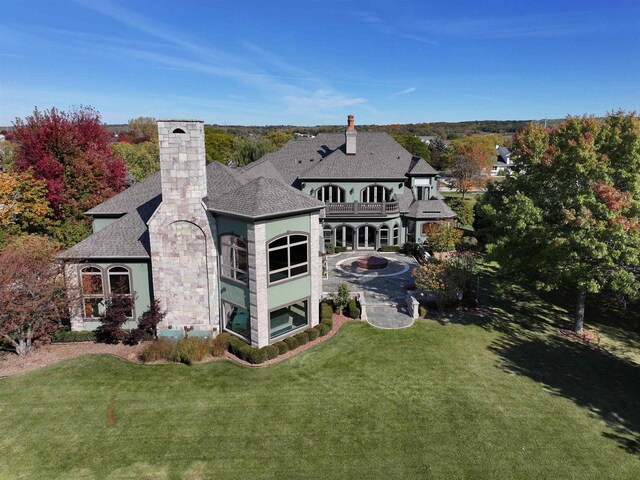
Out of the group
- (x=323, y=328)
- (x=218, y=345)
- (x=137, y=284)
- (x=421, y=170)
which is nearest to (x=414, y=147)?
(x=421, y=170)

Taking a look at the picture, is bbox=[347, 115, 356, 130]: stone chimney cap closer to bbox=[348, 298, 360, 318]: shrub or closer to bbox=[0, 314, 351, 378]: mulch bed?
bbox=[348, 298, 360, 318]: shrub

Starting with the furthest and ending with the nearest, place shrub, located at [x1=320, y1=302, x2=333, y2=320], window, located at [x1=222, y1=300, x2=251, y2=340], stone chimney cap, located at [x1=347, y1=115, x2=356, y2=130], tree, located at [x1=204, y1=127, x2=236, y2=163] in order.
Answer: tree, located at [x1=204, y1=127, x2=236, y2=163]
stone chimney cap, located at [x1=347, y1=115, x2=356, y2=130]
shrub, located at [x1=320, y1=302, x2=333, y2=320]
window, located at [x1=222, y1=300, x2=251, y2=340]

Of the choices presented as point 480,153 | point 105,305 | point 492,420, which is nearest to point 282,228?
point 105,305

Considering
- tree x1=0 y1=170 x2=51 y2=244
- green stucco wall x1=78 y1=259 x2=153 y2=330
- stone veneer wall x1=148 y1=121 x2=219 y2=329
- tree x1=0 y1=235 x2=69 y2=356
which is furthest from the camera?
tree x1=0 y1=170 x2=51 y2=244

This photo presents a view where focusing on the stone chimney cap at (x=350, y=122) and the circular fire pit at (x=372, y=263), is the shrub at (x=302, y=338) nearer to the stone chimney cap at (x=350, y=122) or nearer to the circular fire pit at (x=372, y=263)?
the circular fire pit at (x=372, y=263)

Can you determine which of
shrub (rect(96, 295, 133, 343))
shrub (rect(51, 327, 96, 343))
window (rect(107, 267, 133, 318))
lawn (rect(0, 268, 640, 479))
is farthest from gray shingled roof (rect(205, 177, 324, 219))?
shrub (rect(51, 327, 96, 343))

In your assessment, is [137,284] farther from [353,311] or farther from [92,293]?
[353,311]
